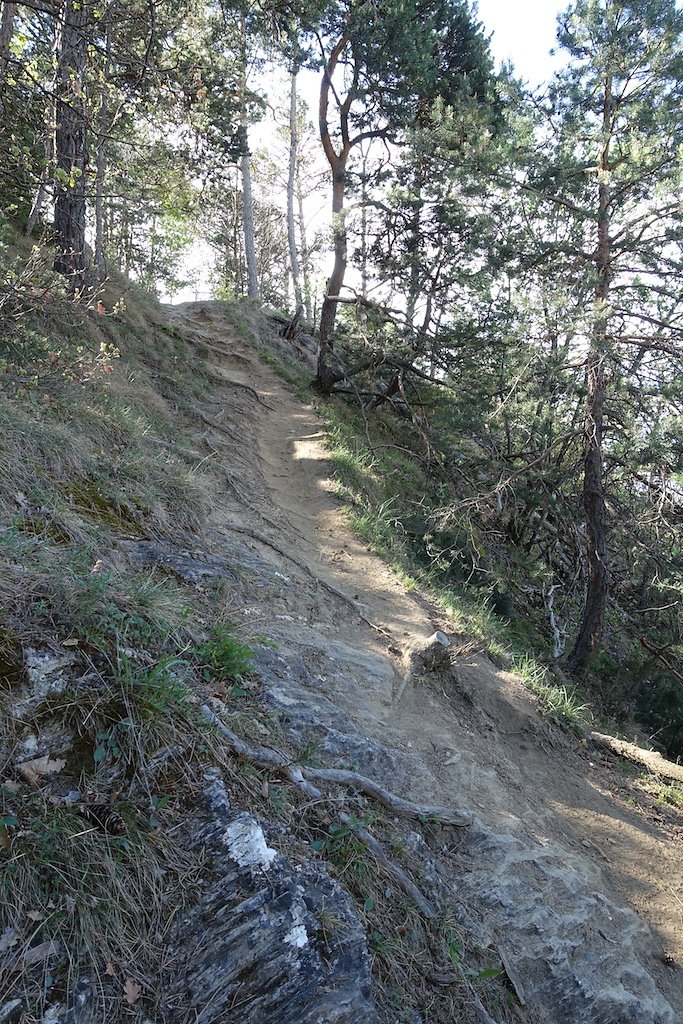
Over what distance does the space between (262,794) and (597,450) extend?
7.44 meters

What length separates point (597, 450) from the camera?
29.7 ft

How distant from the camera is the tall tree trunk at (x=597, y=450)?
8320 millimetres

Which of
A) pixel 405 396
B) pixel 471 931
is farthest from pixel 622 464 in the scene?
pixel 471 931

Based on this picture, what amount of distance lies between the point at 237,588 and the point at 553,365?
217 inches

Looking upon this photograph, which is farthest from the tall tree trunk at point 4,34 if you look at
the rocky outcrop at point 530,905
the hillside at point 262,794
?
the rocky outcrop at point 530,905

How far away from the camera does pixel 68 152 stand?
28.0 feet

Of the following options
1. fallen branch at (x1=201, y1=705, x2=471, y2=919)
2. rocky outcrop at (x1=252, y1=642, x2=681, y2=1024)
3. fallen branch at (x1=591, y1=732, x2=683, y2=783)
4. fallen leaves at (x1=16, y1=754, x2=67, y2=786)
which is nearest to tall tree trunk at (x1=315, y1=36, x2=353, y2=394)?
fallen branch at (x1=591, y1=732, x2=683, y2=783)

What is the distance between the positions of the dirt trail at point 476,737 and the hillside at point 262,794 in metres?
0.03

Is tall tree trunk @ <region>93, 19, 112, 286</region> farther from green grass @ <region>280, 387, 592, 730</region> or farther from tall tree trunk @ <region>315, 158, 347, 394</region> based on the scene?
green grass @ <region>280, 387, 592, 730</region>

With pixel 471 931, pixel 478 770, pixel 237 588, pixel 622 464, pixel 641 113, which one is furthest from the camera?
pixel 622 464

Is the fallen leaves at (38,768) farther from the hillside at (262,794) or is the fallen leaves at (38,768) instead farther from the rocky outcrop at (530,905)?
the rocky outcrop at (530,905)

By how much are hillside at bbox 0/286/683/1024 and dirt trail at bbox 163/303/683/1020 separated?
3 cm

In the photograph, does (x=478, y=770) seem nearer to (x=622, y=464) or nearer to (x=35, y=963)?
(x=35, y=963)

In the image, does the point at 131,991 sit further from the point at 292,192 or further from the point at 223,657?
the point at 292,192
